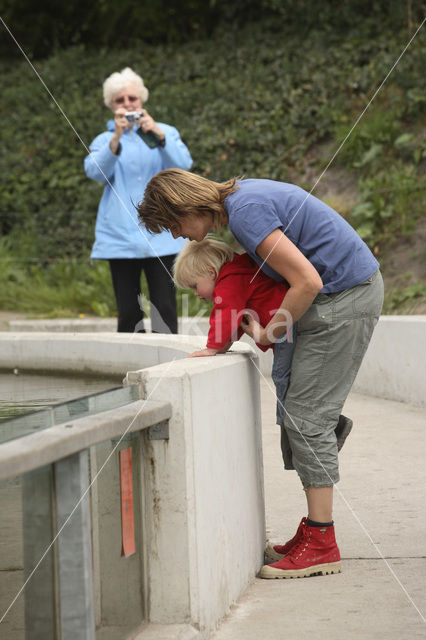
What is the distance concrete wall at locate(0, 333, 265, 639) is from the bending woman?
0.16m

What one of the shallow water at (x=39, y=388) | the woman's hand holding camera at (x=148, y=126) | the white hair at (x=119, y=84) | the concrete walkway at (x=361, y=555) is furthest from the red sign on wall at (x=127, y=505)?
the white hair at (x=119, y=84)

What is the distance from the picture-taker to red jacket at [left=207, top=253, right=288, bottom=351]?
2.74 meters

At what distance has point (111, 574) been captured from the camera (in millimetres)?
2033

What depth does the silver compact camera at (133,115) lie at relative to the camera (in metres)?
4.80

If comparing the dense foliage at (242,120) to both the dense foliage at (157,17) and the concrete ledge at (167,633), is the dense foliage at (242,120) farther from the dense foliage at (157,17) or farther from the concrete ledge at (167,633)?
the concrete ledge at (167,633)

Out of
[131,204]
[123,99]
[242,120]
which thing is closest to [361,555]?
[131,204]

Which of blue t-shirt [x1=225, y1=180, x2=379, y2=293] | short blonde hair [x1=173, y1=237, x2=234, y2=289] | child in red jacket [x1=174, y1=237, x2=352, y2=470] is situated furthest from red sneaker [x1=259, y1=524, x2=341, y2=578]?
short blonde hair [x1=173, y1=237, x2=234, y2=289]

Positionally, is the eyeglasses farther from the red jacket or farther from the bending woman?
the red jacket

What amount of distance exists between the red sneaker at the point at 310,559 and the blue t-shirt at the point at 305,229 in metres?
0.76

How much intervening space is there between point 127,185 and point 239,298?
7.88 feet

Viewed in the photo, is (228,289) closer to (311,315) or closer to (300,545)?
(311,315)

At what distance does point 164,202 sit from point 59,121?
921 cm

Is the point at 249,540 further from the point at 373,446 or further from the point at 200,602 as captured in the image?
the point at 373,446

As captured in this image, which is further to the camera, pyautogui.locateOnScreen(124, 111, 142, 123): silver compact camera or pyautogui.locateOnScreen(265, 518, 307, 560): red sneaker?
pyautogui.locateOnScreen(124, 111, 142, 123): silver compact camera
